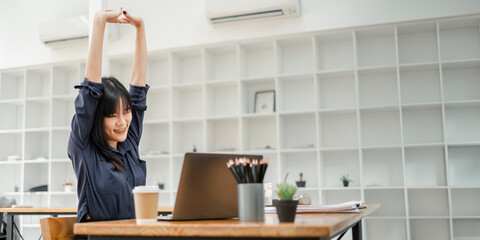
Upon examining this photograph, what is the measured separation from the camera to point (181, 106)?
5.80 metres

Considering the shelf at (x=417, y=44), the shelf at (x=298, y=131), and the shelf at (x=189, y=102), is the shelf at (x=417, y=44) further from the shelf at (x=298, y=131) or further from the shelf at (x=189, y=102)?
the shelf at (x=189, y=102)

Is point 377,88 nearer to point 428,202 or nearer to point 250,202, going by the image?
point 428,202

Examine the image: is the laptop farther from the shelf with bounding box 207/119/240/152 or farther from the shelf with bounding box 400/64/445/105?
the shelf with bounding box 207/119/240/152

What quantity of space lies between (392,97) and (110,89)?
3.90 meters

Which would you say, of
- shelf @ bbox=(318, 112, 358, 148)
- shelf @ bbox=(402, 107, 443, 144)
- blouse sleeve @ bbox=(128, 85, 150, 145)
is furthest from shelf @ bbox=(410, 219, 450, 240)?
blouse sleeve @ bbox=(128, 85, 150, 145)

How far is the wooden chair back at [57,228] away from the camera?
1.69 metres

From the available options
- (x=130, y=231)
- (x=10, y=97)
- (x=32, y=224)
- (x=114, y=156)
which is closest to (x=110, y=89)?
(x=114, y=156)

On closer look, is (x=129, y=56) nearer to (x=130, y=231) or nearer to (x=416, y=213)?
(x=416, y=213)

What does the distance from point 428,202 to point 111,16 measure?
407 centimetres

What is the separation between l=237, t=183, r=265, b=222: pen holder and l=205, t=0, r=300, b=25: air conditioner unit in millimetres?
3826

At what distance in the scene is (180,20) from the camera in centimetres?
553

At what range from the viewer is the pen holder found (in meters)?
1.28

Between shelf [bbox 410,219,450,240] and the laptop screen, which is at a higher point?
the laptop screen

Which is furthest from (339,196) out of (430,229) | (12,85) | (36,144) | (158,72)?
(12,85)
